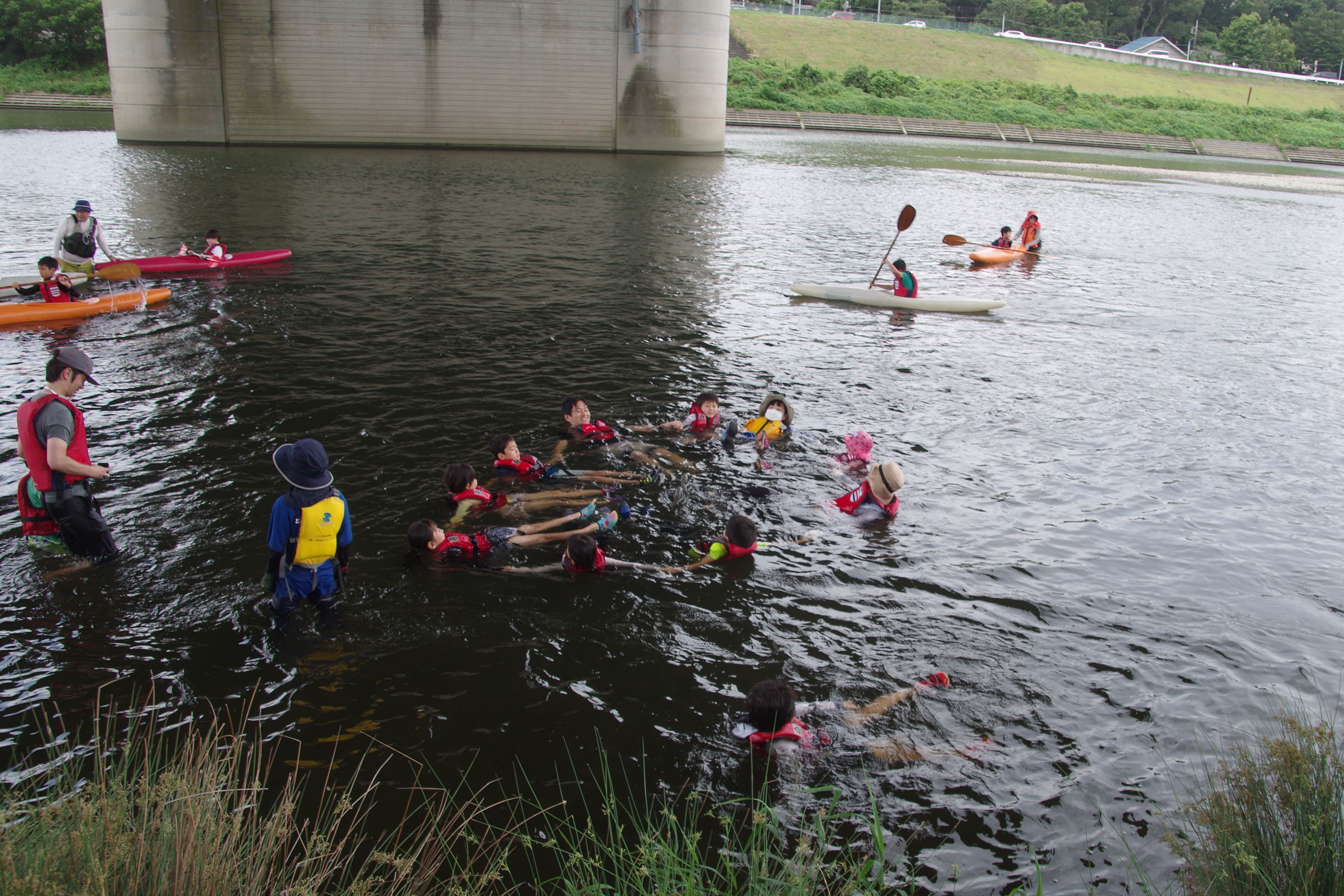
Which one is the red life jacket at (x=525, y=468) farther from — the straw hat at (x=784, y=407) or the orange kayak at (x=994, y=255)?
the orange kayak at (x=994, y=255)

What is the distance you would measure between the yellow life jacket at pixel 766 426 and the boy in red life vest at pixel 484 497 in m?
2.36

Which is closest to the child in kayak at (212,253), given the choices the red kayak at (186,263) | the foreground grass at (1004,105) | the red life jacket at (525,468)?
the red kayak at (186,263)

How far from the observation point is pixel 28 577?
22.7 feet

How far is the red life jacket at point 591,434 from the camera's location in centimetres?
998

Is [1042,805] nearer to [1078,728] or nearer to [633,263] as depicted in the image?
[1078,728]

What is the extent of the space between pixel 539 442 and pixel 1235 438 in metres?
9.87

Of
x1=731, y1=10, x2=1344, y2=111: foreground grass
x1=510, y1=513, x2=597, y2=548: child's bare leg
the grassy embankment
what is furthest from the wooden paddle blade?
x1=731, y1=10, x2=1344, y2=111: foreground grass

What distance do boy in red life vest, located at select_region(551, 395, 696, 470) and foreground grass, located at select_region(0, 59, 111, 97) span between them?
61.4m

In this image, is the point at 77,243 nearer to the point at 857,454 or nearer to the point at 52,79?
the point at 857,454

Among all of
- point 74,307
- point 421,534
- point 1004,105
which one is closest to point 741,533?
point 421,534

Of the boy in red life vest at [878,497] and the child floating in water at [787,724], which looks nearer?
the child floating in water at [787,724]

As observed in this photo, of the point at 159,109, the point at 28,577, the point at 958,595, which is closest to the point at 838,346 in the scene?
the point at 958,595

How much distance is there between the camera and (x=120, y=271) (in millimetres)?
15648

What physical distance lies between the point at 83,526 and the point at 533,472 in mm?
4198
